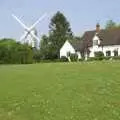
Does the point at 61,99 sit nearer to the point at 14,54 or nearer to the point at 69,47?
the point at 14,54

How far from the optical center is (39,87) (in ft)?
83.4

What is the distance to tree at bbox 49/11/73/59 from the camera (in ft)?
424

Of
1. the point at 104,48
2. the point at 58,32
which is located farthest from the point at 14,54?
the point at 58,32

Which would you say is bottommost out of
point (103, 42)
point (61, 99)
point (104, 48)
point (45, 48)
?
point (61, 99)

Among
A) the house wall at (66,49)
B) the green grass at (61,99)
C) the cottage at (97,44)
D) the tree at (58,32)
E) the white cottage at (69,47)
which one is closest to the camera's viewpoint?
the green grass at (61,99)

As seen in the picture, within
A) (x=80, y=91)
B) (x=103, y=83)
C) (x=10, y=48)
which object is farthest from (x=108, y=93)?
(x=10, y=48)

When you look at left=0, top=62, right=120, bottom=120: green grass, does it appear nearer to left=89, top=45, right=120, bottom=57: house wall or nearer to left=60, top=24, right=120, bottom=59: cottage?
left=89, top=45, right=120, bottom=57: house wall

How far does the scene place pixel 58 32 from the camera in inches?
5276

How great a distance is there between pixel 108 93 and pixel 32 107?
4573 millimetres

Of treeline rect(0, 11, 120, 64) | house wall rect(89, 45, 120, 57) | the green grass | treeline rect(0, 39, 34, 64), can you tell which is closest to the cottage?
house wall rect(89, 45, 120, 57)

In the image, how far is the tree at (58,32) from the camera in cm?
12925

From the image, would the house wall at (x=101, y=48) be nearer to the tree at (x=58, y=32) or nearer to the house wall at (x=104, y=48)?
the house wall at (x=104, y=48)

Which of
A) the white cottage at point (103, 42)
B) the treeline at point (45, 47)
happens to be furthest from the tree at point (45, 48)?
the white cottage at point (103, 42)

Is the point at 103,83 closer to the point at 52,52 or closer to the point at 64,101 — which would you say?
the point at 64,101
